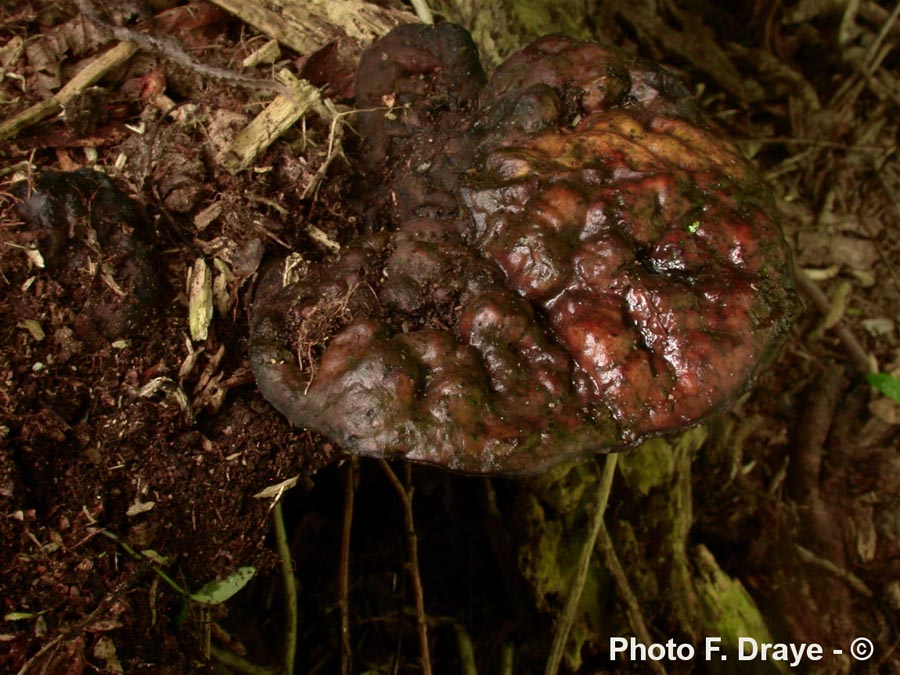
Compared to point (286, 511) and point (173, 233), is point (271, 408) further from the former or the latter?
point (286, 511)

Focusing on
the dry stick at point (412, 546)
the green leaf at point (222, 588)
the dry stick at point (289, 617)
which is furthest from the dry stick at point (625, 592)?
the green leaf at point (222, 588)

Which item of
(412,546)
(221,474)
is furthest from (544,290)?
(412,546)

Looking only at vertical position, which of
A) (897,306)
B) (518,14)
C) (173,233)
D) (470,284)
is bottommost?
(897,306)

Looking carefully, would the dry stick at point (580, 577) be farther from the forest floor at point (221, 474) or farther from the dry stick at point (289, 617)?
the dry stick at point (289, 617)

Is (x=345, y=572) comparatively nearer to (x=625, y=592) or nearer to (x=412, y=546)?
(x=412, y=546)

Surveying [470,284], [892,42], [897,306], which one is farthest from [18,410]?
[892,42]

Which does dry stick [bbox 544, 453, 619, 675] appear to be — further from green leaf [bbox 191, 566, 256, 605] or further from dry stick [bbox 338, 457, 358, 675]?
green leaf [bbox 191, 566, 256, 605]
